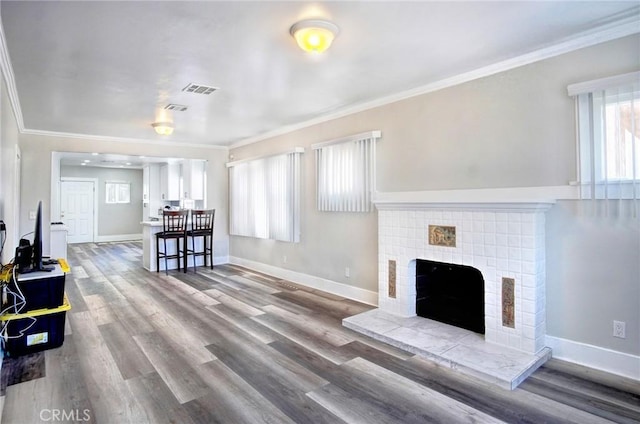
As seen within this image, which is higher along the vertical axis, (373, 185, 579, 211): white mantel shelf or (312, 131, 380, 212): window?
(312, 131, 380, 212): window

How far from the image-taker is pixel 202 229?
267 inches

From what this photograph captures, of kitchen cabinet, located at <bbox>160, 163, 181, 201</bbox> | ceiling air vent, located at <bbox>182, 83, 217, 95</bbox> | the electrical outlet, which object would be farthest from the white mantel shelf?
kitchen cabinet, located at <bbox>160, 163, 181, 201</bbox>

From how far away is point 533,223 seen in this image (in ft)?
9.13

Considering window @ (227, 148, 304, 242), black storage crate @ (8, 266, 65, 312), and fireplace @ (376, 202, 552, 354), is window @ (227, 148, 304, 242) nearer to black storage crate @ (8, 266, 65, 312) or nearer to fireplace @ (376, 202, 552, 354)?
fireplace @ (376, 202, 552, 354)

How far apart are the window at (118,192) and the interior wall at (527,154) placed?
1000cm

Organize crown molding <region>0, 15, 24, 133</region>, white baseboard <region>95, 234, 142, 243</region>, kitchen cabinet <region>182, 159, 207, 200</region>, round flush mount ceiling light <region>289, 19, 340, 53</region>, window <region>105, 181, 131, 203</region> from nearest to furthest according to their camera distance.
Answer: round flush mount ceiling light <region>289, 19, 340, 53</region>, crown molding <region>0, 15, 24, 133</region>, kitchen cabinet <region>182, 159, 207, 200</region>, white baseboard <region>95, 234, 142, 243</region>, window <region>105, 181, 131, 203</region>

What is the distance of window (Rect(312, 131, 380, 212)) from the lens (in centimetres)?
427

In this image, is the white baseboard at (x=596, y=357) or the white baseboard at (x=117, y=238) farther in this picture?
the white baseboard at (x=117, y=238)

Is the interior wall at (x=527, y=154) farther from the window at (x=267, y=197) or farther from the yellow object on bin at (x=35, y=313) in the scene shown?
the yellow object on bin at (x=35, y=313)

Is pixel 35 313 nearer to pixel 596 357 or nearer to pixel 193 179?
pixel 596 357

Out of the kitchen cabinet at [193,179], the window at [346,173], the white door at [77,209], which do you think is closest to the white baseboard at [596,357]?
the window at [346,173]

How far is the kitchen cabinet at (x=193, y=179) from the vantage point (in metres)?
8.28

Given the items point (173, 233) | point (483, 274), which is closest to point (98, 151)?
point (173, 233)

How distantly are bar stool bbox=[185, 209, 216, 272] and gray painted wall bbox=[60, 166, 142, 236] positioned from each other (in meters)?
6.23
